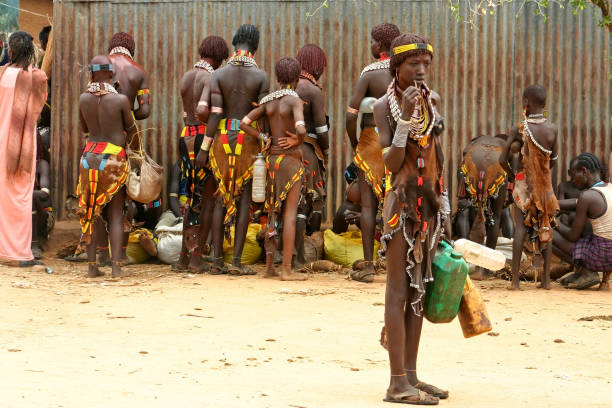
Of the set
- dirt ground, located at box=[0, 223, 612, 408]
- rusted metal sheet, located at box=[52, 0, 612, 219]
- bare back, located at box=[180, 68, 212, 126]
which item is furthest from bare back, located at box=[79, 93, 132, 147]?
rusted metal sheet, located at box=[52, 0, 612, 219]

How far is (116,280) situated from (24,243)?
4.41 feet

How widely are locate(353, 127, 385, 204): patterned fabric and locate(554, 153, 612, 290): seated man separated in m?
1.94

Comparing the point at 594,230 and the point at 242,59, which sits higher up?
the point at 242,59

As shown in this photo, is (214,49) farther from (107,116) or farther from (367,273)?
(367,273)

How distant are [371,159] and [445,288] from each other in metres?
4.30

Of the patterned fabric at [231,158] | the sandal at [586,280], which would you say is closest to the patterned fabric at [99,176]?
the patterned fabric at [231,158]

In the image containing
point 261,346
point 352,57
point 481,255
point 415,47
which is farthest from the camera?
point 352,57

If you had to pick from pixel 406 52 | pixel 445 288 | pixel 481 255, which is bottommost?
pixel 445 288

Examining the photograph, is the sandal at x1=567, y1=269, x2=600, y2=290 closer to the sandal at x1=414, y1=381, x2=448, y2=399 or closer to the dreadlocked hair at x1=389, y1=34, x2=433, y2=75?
the sandal at x1=414, y1=381, x2=448, y2=399

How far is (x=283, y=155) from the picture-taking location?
9.39 m

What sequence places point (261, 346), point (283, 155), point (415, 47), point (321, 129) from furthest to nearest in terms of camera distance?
point (321, 129)
point (283, 155)
point (261, 346)
point (415, 47)

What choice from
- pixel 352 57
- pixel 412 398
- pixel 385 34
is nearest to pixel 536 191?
pixel 385 34

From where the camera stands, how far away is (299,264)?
33.5 feet

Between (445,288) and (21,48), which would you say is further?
(21,48)
